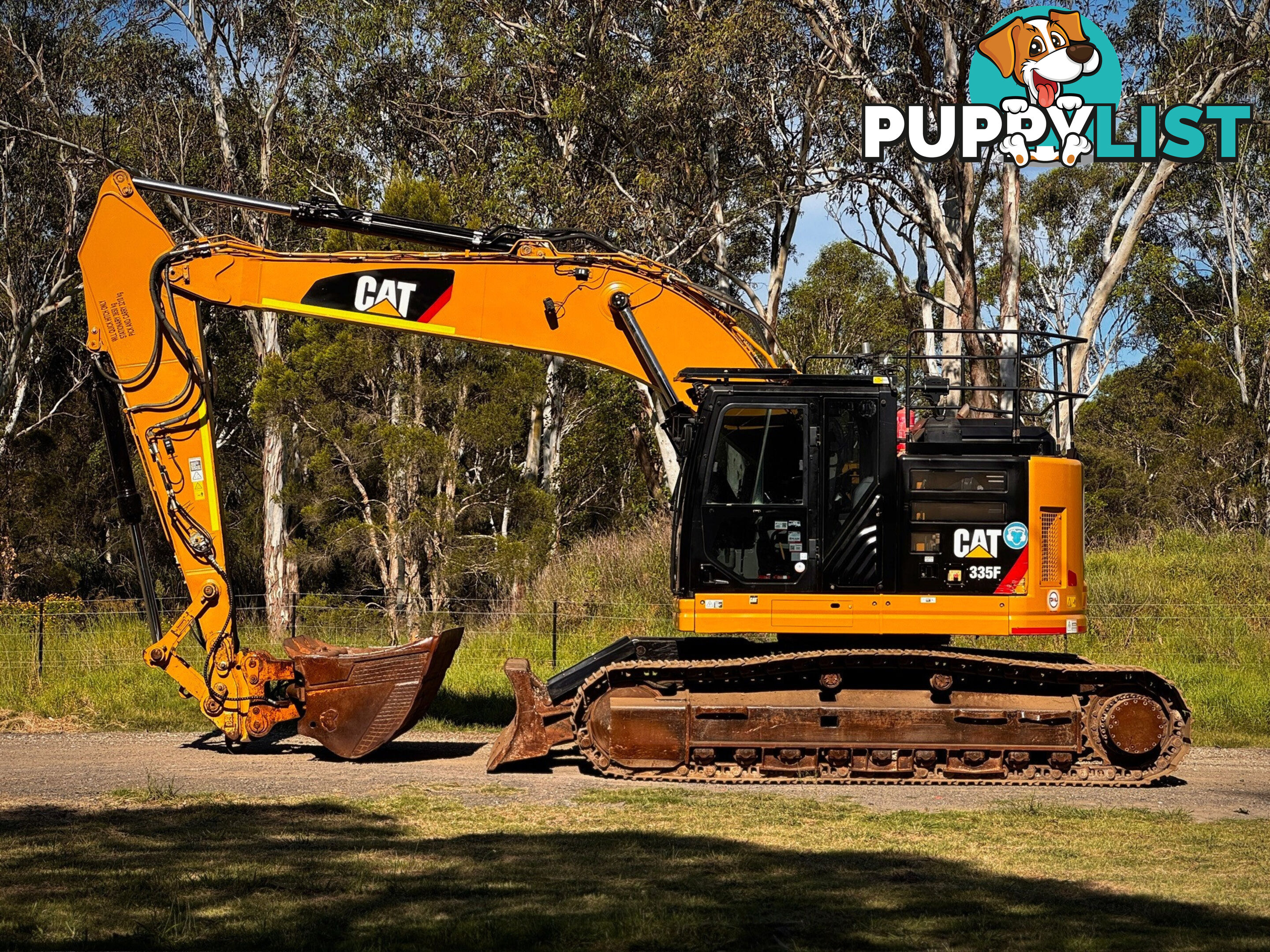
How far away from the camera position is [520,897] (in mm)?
7418

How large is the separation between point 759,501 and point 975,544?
1794 millimetres

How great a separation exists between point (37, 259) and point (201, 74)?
6.82 meters

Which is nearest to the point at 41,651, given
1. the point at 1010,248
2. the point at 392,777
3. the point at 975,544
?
the point at 392,777

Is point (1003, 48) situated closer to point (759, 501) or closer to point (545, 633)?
point (545, 633)

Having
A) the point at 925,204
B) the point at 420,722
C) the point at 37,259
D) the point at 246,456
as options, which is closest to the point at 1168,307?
the point at 925,204

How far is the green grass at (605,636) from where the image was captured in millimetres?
14969

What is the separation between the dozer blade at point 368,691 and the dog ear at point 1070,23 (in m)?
18.8

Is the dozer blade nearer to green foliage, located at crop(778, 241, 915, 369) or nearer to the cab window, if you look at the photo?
the cab window

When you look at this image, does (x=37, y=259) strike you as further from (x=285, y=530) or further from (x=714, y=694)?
(x=714, y=694)

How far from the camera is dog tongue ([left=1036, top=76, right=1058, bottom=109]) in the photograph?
997 inches

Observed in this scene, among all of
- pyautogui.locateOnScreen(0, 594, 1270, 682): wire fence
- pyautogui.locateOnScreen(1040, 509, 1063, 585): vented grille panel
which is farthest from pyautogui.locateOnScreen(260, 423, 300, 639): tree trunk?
pyautogui.locateOnScreen(1040, 509, 1063, 585): vented grille panel

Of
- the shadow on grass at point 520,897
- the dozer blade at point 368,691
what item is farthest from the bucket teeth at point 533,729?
the shadow on grass at point 520,897

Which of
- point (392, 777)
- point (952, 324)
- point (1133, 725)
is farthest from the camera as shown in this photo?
point (952, 324)

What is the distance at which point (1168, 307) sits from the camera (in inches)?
1967
